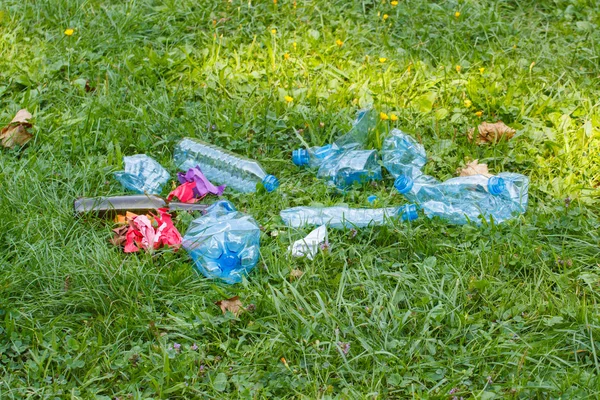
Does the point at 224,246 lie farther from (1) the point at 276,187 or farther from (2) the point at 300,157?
(2) the point at 300,157

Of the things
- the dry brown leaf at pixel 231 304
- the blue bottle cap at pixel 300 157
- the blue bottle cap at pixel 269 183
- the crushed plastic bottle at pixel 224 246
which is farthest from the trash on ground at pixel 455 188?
the dry brown leaf at pixel 231 304

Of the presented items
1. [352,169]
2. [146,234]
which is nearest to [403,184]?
[352,169]

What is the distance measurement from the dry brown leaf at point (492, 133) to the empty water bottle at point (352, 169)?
1.86ft

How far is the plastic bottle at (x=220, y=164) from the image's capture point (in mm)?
3754

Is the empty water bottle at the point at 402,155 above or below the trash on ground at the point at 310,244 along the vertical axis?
above

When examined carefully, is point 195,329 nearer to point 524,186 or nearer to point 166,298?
point 166,298

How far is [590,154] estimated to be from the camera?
3.77 meters

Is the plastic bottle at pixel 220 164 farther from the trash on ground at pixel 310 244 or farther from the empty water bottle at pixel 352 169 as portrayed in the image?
the trash on ground at pixel 310 244

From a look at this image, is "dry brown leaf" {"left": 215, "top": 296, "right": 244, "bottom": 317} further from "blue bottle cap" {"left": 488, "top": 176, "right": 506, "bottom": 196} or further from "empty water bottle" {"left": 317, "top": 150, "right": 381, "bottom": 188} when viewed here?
"blue bottle cap" {"left": 488, "top": 176, "right": 506, "bottom": 196}

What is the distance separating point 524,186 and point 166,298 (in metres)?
1.70

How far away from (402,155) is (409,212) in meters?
0.46

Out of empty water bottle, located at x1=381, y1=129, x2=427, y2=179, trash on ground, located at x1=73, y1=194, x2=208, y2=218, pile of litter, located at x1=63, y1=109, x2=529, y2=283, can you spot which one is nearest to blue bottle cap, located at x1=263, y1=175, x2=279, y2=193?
pile of litter, located at x1=63, y1=109, x2=529, y2=283

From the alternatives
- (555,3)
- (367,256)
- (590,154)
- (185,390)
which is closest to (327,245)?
(367,256)

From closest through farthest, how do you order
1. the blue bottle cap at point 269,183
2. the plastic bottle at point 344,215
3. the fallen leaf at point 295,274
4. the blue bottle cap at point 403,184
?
the fallen leaf at point 295,274 → the plastic bottle at point 344,215 → the blue bottle cap at point 403,184 → the blue bottle cap at point 269,183
